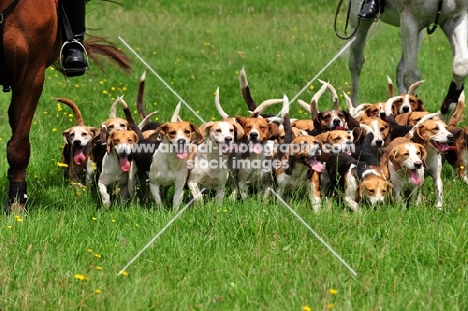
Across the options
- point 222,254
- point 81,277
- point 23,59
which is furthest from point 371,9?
point 81,277

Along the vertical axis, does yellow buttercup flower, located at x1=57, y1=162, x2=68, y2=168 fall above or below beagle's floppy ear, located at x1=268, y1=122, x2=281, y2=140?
below

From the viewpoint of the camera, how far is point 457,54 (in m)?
8.94

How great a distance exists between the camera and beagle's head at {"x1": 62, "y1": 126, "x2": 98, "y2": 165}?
8.40 metres

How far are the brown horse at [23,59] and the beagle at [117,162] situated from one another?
897 mm

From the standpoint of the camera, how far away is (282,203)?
7.13 m

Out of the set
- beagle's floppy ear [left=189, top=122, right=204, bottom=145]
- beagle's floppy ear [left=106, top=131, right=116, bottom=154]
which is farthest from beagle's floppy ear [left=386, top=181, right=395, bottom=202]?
beagle's floppy ear [left=106, top=131, right=116, bottom=154]

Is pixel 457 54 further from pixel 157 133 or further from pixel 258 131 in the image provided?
pixel 157 133

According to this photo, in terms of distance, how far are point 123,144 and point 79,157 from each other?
826 mm

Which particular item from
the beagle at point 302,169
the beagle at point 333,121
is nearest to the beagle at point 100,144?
the beagle at point 302,169

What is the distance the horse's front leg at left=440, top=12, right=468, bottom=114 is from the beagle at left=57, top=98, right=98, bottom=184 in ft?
12.0

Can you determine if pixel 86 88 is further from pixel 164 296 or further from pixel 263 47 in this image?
pixel 164 296

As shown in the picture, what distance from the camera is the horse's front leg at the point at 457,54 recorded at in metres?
8.87

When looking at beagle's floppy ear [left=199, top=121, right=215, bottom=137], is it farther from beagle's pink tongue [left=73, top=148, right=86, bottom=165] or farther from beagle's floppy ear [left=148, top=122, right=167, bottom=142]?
beagle's pink tongue [left=73, top=148, right=86, bottom=165]

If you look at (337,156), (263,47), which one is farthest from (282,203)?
(263,47)
